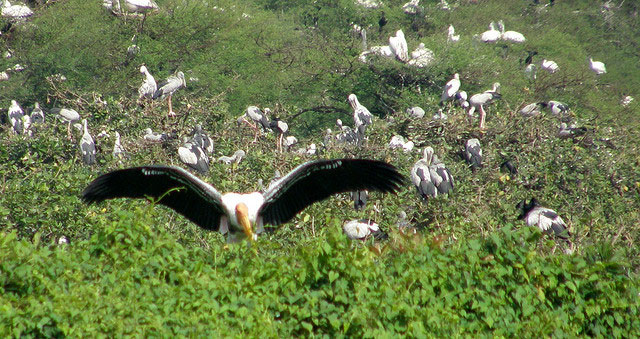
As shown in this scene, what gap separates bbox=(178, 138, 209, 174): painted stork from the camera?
339 inches

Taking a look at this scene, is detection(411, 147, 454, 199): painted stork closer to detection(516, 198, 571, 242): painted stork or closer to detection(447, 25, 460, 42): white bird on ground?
detection(516, 198, 571, 242): painted stork

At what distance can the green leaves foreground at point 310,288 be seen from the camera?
3.43 meters

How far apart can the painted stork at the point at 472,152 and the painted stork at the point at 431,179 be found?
0.96 meters

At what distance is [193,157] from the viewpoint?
8.66 meters

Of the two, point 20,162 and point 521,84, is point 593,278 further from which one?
point 521,84

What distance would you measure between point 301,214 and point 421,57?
9.67 m

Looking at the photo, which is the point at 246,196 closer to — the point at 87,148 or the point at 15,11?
the point at 87,148

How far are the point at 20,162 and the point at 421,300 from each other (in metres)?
5.85

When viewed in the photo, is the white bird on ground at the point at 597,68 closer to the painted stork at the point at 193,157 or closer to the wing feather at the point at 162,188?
the painted stork at the point at 193,157

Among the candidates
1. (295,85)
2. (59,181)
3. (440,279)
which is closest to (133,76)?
(295,85)

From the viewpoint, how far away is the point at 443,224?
271 inches

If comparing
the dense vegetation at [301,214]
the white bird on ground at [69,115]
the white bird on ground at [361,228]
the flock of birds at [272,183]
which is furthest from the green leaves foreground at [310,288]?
the white bird on ground at [69,115]

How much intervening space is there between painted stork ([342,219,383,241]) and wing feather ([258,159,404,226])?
117 cm

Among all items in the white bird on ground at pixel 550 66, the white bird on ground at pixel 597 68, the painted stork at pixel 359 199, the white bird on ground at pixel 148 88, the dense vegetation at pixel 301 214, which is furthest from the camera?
the white bird on ground at pixel 597 68
